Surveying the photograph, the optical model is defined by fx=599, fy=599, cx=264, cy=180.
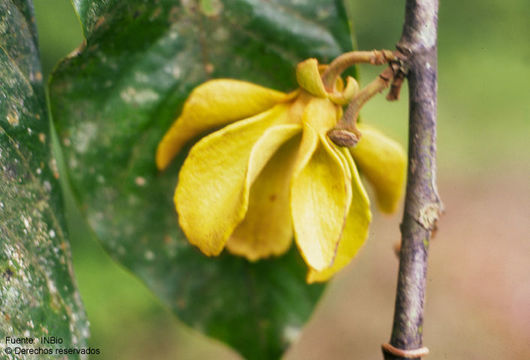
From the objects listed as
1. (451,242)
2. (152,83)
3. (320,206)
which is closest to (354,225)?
(320,206)

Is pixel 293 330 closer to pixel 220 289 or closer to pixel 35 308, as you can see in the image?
pixel 220 289

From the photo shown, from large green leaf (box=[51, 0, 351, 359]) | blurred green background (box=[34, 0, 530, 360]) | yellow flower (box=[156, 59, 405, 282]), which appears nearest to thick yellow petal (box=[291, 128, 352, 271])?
yellow flower (box=[156, 59, 405, 282])

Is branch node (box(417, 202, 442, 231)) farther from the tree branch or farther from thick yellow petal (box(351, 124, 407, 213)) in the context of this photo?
thick yellow petal (box(351, 124, 407, 213))

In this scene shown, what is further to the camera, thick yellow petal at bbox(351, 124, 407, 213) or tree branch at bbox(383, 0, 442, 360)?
thick yellow petal at bbox(351, 124, 407, 213)

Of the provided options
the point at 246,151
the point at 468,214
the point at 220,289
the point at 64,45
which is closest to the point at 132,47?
the point at 246,151

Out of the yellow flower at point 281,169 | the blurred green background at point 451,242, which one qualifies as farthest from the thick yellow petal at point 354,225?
the blurred green background at point 451,242

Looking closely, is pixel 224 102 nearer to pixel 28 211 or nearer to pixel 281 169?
pixel 281 169

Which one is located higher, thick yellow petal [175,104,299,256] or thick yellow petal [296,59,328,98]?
thick yellow petal [296,59,328,98]
